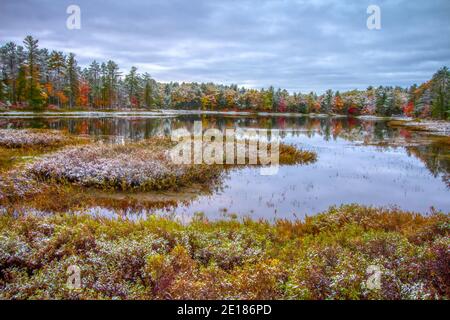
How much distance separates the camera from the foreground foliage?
18.5 ft

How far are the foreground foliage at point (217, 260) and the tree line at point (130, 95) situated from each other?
76.0 metres

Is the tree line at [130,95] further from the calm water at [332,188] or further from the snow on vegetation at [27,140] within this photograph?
the calm water at [332,188]

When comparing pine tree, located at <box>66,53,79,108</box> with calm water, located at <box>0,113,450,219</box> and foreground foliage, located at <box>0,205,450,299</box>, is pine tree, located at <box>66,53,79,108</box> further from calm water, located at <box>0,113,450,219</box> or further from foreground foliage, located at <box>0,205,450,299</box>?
foreground foliage, located at <box>0,205,450,299</box>

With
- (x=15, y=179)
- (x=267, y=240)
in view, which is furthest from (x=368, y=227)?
(x=15, y=179)

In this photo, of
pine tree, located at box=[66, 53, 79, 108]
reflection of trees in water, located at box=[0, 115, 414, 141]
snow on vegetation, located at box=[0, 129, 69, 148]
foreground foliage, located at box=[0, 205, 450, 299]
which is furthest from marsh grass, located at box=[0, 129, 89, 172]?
pine tree, located at box=[66, 53, 79, 108]

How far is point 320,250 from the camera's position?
747cm

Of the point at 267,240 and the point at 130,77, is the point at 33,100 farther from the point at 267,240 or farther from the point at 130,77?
the point at 267,240

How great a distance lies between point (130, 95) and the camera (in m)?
115

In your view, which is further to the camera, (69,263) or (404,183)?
(404,183)

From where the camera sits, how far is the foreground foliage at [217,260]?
18.5ft

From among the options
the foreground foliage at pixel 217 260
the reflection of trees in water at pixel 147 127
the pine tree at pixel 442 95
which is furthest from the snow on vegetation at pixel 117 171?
the pine tree at pixel 442 95

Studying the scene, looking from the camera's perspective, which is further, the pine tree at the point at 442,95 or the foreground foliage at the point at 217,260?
the pine tree at the point at 442,95

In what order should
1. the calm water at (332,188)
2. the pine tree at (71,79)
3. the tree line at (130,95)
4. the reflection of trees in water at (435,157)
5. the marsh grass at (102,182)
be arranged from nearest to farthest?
1. the marsh grass at (102,182)
2. the calm water at (332,188)
3. the reflection of trees in water at (435,157)
4. the tree line at (130,95)
5. the pine tree at (71,79)
